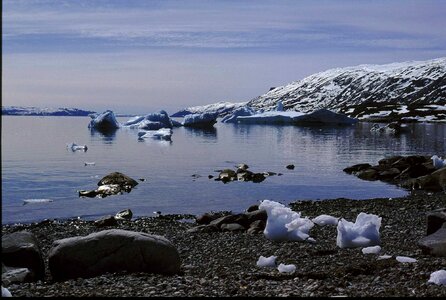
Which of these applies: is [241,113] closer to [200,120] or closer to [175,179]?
[200,120]

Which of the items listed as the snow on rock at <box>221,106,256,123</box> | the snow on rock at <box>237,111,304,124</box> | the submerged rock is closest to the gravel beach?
the submerged rock

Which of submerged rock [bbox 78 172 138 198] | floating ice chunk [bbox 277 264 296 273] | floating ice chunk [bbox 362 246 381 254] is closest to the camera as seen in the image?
floating ice chunk [bbox 277 264 296 273]

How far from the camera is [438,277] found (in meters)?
8.62

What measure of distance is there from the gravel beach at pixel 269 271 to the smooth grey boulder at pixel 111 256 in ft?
1.07

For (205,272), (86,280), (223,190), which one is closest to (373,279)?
(205,272)

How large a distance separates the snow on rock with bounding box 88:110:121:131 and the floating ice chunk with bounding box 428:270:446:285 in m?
81.7

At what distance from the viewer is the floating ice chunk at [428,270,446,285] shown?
853 cm

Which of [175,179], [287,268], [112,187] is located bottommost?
[175,179]

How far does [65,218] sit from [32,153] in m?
31.4

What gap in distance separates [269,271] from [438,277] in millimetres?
2988

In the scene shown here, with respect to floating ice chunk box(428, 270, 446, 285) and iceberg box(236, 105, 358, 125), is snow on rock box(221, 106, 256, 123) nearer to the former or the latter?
iceberg box(236, 105, 358, 125)

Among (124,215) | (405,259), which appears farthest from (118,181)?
(405,259)

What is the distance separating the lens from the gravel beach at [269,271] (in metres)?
8.27

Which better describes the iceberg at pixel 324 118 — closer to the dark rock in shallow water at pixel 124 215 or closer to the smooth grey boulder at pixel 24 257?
the dark rock in shallow water at pixel 124 215
